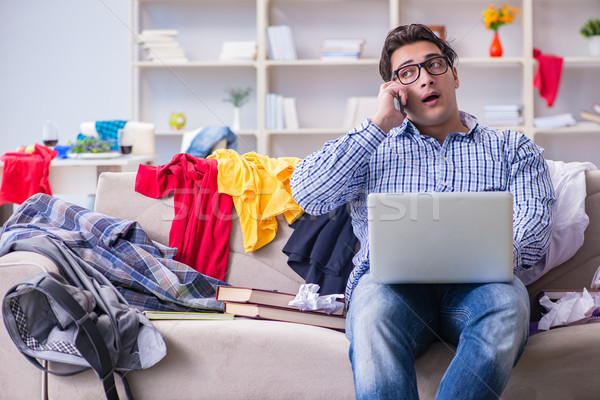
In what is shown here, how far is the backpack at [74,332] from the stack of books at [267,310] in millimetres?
252

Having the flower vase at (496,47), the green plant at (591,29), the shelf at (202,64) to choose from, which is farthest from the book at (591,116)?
the shelf at (202,64)

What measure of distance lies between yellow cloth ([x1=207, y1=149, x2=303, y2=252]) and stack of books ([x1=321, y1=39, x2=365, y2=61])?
8.30 ft

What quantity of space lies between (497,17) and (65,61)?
3.15 meters

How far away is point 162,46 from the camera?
4.59 m

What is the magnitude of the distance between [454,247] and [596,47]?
3787mm

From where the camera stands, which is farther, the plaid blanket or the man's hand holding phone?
the plaid blanket

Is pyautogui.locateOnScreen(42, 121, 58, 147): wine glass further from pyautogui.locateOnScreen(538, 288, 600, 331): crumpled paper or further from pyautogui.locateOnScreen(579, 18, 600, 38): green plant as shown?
pyautogui.locateOnScreen(579, 18, 600, 38): green plant

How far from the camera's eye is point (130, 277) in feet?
6.08

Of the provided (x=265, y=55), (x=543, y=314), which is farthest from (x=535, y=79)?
(x=543, y=314)

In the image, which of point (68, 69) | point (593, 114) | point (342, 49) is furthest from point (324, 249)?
point (68, 69)

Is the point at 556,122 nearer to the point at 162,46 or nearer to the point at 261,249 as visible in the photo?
the point at 162,46

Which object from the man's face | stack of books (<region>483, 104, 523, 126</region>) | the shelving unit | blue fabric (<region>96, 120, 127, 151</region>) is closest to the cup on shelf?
blue fabric (<region>96, 120, 127, 151</region>)

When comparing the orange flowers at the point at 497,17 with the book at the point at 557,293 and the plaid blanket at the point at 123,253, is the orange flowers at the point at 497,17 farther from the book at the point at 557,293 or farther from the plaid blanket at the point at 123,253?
the plaid blanket at the point at 123,253

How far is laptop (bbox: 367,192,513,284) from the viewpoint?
1.28 m
